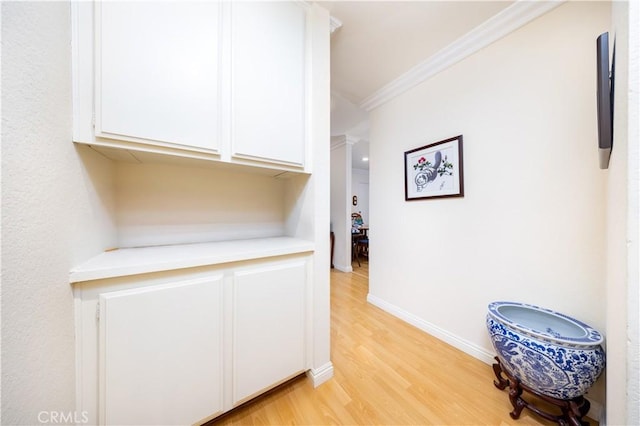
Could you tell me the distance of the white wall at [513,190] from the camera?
112cm

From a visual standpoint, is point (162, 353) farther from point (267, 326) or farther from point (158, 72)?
point (158, 72)

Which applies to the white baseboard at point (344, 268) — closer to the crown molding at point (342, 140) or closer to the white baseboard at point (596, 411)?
the crown molding at point (342, 140)

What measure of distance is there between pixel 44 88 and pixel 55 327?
76 cm

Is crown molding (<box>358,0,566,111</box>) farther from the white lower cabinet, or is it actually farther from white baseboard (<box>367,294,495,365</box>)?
white baseboard (<box>367,294,495,365</box>)

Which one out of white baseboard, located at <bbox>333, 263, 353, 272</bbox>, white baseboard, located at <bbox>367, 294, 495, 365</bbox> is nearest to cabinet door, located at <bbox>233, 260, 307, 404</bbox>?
white baseboard, located at <bbox>367, 294, 495, 365</bbox>

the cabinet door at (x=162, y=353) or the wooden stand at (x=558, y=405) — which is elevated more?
the cabinet door at (x=162, y=353)

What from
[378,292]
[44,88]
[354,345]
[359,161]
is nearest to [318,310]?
[354,345]

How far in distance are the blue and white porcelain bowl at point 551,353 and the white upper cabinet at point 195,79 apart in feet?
5.13

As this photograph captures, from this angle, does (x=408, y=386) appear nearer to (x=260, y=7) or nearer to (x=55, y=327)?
(x=55, y=327)

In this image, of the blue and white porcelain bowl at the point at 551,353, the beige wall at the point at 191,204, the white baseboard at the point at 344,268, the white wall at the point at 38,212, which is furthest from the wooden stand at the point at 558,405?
the white baseboard at the point at 344,268

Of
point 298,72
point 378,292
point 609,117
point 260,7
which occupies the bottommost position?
point 378,292

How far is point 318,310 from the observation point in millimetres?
1312

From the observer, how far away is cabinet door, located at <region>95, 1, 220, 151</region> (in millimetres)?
790

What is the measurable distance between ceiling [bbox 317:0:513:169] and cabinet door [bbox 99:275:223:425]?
6.40 ft
